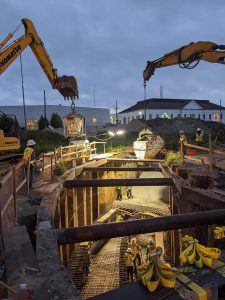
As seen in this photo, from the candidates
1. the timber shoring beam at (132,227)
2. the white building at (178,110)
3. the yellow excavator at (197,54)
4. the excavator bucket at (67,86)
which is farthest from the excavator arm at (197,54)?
the white building at (178,110)

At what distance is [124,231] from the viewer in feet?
20.6

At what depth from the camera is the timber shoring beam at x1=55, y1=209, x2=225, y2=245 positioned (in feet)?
19.5

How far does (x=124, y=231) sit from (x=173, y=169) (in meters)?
8.87

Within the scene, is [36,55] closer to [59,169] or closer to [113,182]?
[59,169]

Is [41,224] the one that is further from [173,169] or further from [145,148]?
[145,148]

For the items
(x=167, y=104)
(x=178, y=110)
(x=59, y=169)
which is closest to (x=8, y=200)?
(x=59, y=169)

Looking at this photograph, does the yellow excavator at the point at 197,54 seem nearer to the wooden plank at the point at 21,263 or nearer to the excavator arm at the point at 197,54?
the excavator arm at the point at 197,54

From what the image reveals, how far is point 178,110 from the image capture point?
70.8 metres

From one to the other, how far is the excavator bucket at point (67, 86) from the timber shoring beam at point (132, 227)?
26.2 ft

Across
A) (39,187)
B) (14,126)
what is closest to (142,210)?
(39,187)

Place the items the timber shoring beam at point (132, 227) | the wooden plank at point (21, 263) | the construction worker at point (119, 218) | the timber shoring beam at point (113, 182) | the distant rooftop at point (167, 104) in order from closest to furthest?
the wooden plank at point (21, 263), the timber shoring beam at point (132, 227), the timber shoring beam at point (113, 182), the construction worker at point (119, 218), the distant rooftop at point (167, 104)

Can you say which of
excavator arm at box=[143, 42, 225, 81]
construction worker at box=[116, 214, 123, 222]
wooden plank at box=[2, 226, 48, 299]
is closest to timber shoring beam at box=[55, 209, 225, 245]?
wooden plank at box=[2, 226, 48, 299]

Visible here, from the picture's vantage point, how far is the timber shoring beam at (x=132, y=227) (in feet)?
19.5

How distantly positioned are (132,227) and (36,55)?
9.57m
